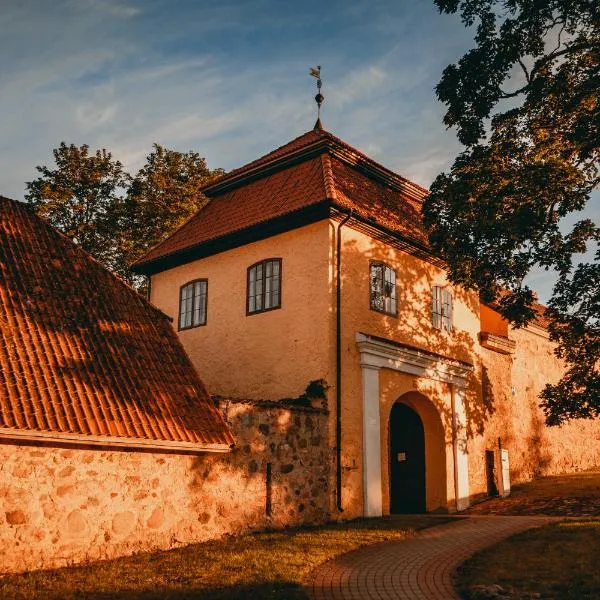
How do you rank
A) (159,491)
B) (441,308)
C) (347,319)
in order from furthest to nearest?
(441,308)
(347,319)
(159,491)

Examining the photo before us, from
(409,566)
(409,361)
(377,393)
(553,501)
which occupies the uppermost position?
(409,361)

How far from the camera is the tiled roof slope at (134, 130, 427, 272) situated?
53.0ft

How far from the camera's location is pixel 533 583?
829 cm

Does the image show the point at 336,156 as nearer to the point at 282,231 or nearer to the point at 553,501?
the point at 282,231

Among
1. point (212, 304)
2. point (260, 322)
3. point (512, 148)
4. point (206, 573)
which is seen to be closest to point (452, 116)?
point (512, 148)

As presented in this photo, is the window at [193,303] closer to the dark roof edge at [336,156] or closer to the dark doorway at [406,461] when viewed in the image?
the dark roof edge at [336,156]

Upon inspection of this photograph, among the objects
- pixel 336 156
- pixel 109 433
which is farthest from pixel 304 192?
pixel 109 433

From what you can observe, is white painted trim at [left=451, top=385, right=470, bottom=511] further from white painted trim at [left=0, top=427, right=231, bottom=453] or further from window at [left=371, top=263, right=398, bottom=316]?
white painted trim at [left=0, top=427, right=231, bottom=453]

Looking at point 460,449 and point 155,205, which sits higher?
point 155,205

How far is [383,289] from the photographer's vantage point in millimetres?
16500

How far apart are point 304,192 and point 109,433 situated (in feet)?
28.3

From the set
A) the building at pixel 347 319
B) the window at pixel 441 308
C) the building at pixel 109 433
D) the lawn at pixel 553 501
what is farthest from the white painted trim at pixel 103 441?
the window at pixel 441 308

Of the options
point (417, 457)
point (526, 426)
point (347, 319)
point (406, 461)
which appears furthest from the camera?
point (526, 426)

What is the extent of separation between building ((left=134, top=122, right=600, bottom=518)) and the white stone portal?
42 mm
